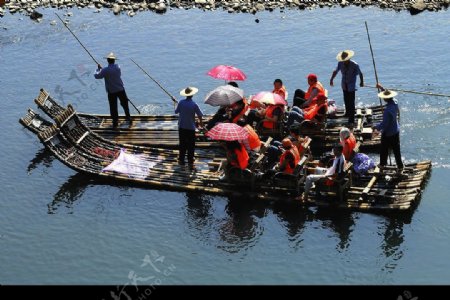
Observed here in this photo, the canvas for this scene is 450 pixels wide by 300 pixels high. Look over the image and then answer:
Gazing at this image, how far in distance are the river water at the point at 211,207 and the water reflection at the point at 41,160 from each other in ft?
0.14

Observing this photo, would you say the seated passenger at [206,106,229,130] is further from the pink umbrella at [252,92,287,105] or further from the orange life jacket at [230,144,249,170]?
the orange life jacket at [230,144,249,170]

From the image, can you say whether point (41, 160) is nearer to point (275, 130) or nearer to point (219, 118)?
point (219, 118)

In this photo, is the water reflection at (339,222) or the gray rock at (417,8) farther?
the gray rock at (417,8)

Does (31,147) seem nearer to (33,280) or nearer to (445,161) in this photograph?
(33,280)

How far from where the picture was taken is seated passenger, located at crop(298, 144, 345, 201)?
2119 cm

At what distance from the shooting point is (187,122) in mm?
24125

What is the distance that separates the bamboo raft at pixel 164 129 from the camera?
25.1m

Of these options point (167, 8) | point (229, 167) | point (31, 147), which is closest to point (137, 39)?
point (167, 8)

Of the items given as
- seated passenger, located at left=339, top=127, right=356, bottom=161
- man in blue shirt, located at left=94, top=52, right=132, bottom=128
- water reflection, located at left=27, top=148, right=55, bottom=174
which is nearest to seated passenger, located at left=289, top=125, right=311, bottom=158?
seated passenger, located at left=339, top=127, right=356, bottom=161

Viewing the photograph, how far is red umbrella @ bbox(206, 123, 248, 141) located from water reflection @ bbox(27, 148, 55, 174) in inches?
282

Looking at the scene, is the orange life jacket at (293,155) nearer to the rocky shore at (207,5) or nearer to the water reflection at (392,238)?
the water reflection at (392,238)

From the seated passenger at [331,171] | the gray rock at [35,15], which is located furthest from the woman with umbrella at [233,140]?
the gray rock at [35,15]

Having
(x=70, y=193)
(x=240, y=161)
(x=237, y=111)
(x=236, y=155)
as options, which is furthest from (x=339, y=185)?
(x=70, y=193)

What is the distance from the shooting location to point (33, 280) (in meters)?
20.1
